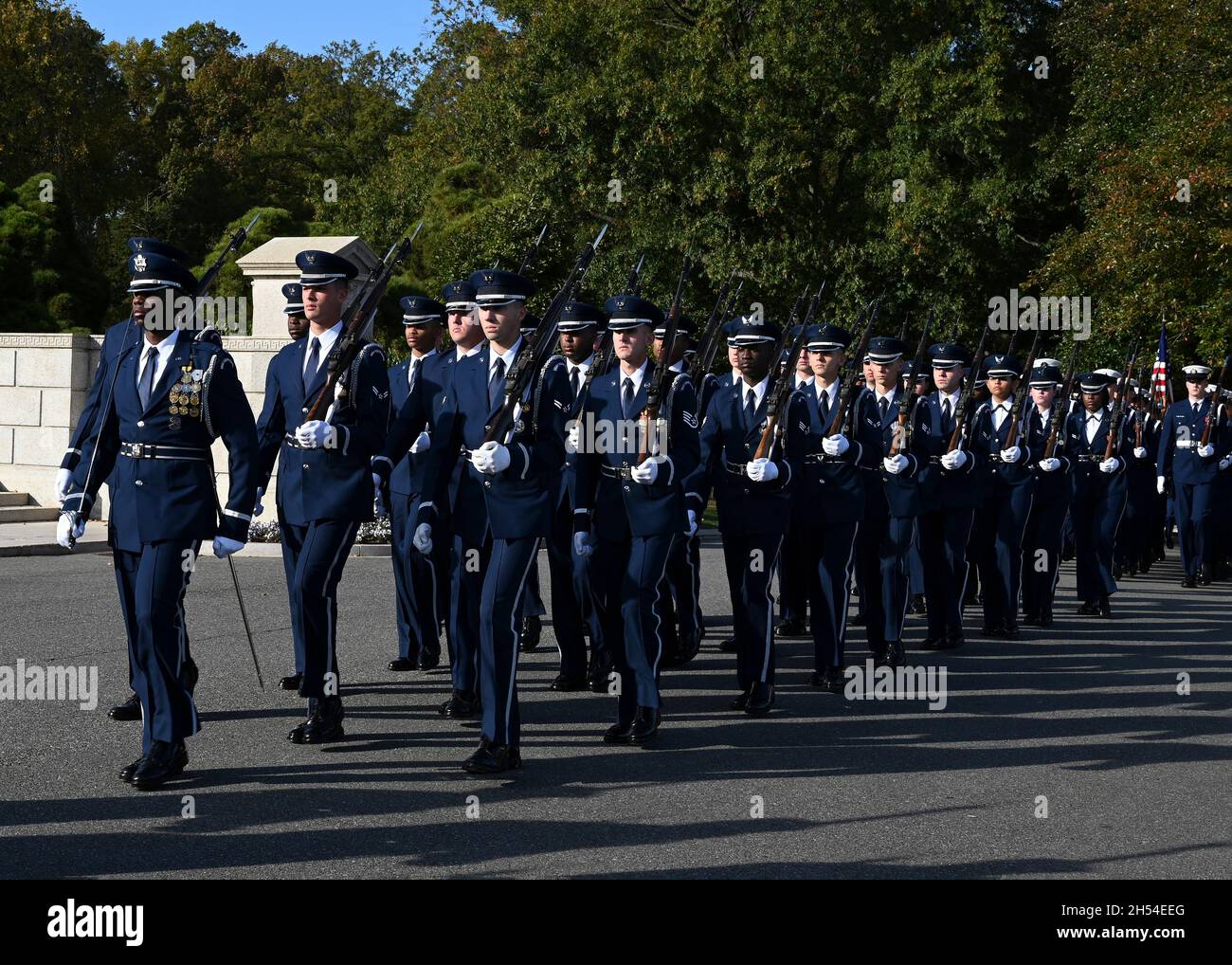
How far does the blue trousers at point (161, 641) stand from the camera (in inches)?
258

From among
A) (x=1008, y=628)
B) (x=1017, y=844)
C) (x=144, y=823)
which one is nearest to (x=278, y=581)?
(x=1008, y=628)

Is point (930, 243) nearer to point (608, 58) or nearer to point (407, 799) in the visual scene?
point (608, 58)

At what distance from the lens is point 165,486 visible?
6.70m

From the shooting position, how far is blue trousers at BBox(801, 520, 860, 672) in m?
9.22

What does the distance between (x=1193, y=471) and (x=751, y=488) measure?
938cm

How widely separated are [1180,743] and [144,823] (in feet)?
15.6

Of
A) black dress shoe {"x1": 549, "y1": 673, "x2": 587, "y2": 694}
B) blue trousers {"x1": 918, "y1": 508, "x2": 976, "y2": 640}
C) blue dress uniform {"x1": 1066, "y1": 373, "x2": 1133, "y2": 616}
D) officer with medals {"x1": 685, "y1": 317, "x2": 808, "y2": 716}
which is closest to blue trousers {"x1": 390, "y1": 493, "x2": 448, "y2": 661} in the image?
black dress shoe {"x1": 549, "y1": 673, "x2": 587, "y2": 694}

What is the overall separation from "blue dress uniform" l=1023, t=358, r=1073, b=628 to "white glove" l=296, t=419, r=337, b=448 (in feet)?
22.4

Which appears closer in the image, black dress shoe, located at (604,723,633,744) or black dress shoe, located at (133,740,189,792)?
black dress shoe, located at (133,740,189,792)

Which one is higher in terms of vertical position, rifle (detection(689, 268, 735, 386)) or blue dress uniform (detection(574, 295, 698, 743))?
rifle (detection(689, 268, 735, 386))

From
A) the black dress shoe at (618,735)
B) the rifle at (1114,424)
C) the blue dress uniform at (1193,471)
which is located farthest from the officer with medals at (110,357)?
the blue dress uniform at (1193,471)

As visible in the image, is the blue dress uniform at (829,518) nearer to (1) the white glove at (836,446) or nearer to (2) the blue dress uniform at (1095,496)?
(1) the white glove at (836,446)

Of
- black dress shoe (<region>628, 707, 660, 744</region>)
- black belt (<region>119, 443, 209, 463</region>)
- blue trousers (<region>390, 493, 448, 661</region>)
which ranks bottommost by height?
black dress shoe (<region>628, 707, 660, 744</region>)

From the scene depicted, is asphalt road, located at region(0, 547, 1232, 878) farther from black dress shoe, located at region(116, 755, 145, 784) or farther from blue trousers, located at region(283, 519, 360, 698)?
blue trousers, located at region(283, 519, 360, 698)
